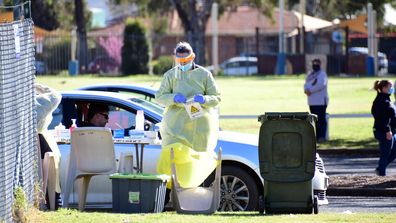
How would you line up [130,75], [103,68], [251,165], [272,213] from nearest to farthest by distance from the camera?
[272,213] → [251,165] → [130,75] → [103,68]

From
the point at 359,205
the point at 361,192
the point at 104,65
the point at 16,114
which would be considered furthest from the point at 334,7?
the point at 16,114

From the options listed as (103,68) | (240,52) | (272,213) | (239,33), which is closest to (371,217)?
(272,213)

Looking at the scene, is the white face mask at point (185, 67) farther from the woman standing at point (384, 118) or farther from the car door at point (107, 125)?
the woman standing at point (384, 118)

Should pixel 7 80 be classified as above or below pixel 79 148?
above

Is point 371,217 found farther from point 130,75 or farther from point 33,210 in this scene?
point 130,75

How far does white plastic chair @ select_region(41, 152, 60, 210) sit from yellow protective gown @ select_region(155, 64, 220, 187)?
1121mm

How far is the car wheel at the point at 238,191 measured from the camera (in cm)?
1251

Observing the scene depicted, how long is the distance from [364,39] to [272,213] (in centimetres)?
5000

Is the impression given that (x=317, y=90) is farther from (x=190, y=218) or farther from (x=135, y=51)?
(x=135, y=51)

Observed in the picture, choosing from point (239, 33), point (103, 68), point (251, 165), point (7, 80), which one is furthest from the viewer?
point (239, 33)

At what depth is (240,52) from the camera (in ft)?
247

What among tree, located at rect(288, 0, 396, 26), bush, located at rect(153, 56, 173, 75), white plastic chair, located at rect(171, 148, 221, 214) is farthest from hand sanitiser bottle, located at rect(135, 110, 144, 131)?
tree, located at rect(288, 0, 396, 26)

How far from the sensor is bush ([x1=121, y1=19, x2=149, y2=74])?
60312 mm

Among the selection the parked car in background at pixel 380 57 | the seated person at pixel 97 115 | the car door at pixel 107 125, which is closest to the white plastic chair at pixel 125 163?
the car door at pixel 107 125
